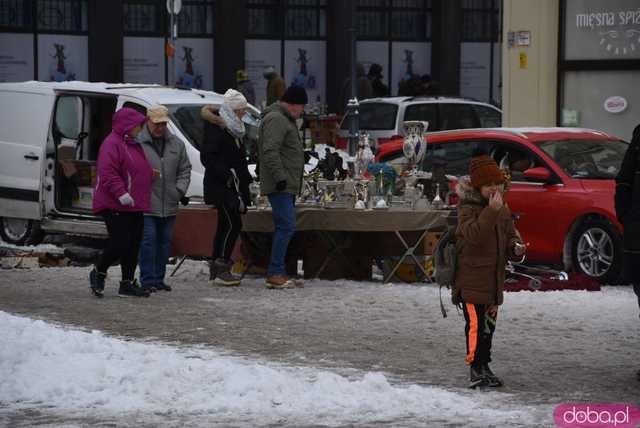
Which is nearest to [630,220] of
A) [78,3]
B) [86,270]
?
[86,270]

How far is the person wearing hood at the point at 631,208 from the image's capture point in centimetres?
1041

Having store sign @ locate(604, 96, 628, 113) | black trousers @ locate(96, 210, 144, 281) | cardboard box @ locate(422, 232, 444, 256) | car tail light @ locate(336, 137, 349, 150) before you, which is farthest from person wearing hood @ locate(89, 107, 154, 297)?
car tail light @ locate(336, 137, 349, 150)

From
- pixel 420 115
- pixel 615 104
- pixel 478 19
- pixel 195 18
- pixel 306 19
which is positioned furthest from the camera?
pixel 478 19

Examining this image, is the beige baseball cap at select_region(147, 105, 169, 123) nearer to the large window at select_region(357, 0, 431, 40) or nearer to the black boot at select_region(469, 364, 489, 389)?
the black boot at select_region(469, 364, 489, 389)

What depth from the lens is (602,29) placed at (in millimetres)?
21938

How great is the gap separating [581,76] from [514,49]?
1074 mm

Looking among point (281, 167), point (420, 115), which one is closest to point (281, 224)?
point (281, 167)

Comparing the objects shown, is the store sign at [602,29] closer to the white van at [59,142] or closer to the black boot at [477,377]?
the white van at [59,142]

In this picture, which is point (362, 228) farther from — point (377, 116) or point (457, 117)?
point (457, 117)

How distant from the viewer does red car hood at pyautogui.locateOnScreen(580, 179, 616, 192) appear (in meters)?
15.6

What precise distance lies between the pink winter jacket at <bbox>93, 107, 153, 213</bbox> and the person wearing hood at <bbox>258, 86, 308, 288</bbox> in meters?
1.04

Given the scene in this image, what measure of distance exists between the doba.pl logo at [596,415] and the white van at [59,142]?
9251 millimetres

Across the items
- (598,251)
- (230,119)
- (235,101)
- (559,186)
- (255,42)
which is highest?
(255,42)

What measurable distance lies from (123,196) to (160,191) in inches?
30.7
